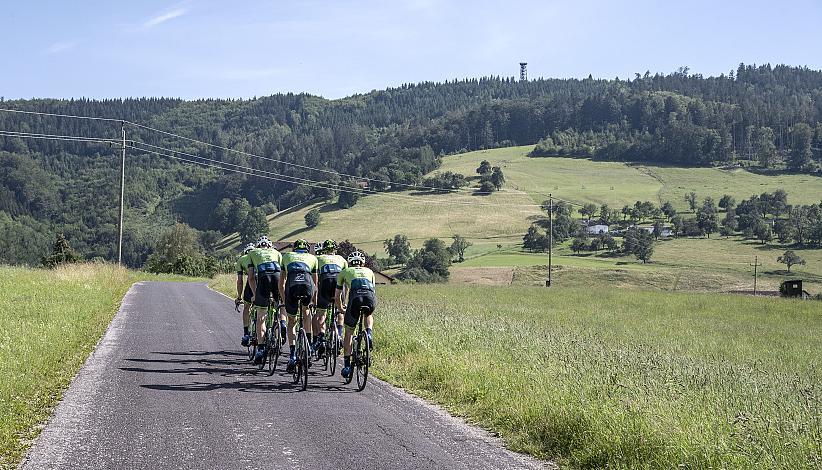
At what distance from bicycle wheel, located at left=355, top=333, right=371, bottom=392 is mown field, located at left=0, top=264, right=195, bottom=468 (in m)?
4.46

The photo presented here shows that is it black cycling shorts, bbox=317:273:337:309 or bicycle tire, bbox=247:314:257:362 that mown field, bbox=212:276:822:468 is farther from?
bicycle tire, bbox=247:314:257:362

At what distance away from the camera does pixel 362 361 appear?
42.4 ft

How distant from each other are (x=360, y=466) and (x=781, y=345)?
22.1m

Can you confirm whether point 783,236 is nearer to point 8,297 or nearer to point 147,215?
point 8,297

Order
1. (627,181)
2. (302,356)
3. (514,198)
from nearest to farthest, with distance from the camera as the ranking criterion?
(302,356) → (514,198) → (627,181)

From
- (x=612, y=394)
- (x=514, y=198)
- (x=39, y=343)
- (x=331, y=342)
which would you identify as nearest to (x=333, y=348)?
(x=331, y=342)

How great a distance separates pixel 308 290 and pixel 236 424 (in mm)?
4022

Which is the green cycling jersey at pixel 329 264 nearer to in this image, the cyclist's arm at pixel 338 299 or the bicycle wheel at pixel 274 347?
the cyclist's arm at pixel 338 299

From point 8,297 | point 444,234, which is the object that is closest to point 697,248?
point 444,234

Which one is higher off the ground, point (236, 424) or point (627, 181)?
point (627, 181)

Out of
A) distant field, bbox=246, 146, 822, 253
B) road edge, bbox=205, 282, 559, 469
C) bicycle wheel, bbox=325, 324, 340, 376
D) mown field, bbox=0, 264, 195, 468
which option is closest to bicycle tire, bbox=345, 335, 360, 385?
road edge, bbox=205, 282, 559, 469

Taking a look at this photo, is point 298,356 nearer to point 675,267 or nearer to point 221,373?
point 221,373

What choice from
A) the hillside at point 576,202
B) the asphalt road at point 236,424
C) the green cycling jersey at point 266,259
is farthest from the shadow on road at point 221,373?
the hillside at point 576,202

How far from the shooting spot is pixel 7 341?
15.8 m
